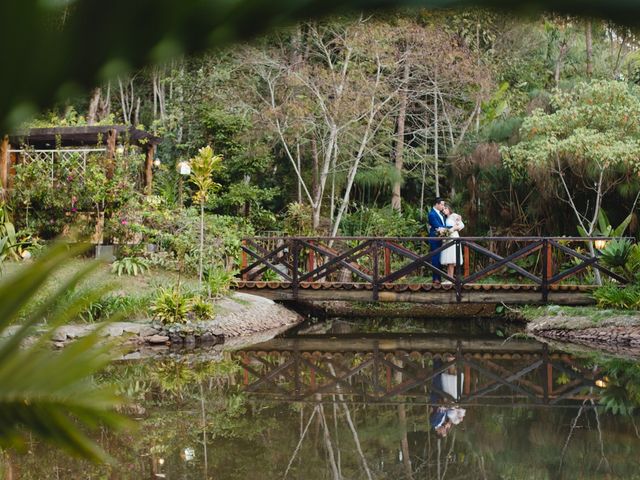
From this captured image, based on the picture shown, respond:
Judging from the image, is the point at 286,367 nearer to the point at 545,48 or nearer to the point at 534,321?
the point at 534,321

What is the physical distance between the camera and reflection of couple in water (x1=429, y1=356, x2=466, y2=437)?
6715 millimetres

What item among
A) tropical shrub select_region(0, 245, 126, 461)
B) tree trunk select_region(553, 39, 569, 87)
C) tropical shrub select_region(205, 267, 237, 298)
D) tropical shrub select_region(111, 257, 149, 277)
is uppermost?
tree trunk select_region(553, 39, 569, 87)

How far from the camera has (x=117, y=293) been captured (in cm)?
1158

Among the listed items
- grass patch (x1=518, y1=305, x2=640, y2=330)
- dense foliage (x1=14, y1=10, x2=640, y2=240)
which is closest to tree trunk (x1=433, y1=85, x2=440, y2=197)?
dense foliage (x1=14, y1=10, x2=640, y2=240)

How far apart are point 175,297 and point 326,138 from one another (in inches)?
266

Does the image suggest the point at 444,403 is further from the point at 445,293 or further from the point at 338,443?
the point at 445,293

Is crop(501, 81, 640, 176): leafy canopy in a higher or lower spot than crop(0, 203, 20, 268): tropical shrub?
higher

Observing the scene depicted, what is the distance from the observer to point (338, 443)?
6.21m

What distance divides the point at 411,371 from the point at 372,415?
2.05 metres

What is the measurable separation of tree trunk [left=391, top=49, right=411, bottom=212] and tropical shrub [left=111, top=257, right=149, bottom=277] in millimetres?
6186

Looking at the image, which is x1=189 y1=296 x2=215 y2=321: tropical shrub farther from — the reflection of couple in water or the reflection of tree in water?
the reflection of couple in water

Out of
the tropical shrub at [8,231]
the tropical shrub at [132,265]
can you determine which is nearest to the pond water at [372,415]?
the tropical shrub at [132,265]

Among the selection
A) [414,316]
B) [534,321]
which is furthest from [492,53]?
[534,321]

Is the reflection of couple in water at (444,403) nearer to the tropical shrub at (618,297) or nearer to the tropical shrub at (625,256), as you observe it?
the tropical shrub at (618,297)
